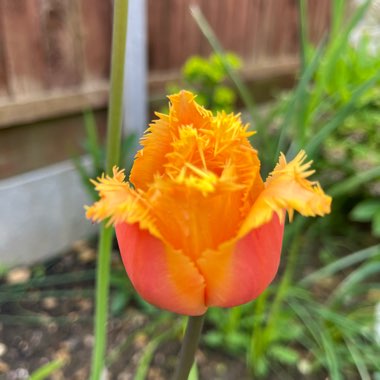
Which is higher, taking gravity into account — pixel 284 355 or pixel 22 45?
pixel 22 45

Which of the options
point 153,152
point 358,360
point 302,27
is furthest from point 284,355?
point 153,152

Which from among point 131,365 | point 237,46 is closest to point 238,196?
point 131,365

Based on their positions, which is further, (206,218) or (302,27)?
(302,27)

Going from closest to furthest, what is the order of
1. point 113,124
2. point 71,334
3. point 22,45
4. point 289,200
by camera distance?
point 289,200
point 113,124
point 71,334
point 22,45

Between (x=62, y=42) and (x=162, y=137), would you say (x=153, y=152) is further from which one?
(x=62, y=42)

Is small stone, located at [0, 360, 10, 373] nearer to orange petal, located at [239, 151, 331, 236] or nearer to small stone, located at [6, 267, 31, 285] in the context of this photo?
small stone, located at [6, 267, 31, 285]

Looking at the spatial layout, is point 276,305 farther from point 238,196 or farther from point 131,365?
point 238,196

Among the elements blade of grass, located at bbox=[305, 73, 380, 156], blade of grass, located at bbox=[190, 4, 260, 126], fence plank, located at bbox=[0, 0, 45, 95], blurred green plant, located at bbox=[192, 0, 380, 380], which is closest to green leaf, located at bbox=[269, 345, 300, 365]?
blurred green plant, located at bbox=[192, 0, 380, 380]
